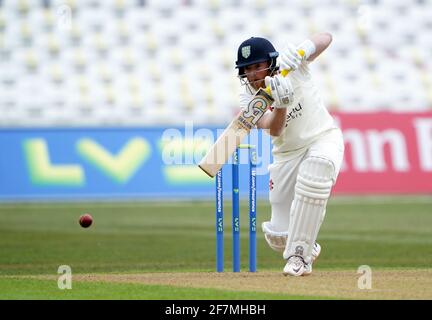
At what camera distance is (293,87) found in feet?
22.7

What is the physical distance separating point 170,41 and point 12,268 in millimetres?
11625

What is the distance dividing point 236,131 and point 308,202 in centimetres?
69

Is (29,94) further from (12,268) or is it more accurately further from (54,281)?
(54,281)

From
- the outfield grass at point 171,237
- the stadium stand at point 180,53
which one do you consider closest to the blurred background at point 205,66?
the stadium stand at point 180,53

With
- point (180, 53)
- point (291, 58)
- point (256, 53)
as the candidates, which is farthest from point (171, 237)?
point (180, 53)

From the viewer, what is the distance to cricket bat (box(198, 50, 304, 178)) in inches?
263

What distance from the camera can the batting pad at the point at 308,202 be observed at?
6.72 meters

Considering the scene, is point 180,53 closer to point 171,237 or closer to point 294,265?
point 171,237

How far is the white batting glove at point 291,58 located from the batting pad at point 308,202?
0.65m

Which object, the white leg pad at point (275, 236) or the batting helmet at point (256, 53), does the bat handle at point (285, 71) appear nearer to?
the batting helmet at point (256, 53)

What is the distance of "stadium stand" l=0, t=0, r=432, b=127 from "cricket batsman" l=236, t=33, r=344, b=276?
442 inches

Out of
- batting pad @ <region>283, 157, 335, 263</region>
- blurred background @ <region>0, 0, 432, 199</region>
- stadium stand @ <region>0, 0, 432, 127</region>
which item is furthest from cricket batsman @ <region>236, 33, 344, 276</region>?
stadium stand @ <region>0, 0, 432, 127</region>

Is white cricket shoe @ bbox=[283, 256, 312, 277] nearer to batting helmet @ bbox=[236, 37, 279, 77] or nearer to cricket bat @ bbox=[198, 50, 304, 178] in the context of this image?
cricket bat @ bbox=[198, 50, 304, 178]

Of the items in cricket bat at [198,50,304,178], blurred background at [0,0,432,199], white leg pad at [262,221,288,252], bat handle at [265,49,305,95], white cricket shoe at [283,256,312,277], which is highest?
blurred background at [0,0,432,199]
